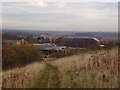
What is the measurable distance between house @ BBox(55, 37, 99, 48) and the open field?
828mm

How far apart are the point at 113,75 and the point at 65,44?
263cm

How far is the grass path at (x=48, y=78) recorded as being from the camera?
5.36 m

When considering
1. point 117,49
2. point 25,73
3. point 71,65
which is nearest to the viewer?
point 25,73

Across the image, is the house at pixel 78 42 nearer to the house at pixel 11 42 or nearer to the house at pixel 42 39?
the house at pixel 42 39

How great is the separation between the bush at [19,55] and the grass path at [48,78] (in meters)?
1.37

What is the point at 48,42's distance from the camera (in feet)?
26.8

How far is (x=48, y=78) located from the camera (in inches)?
230

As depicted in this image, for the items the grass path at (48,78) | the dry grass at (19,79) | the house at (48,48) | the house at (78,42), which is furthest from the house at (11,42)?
the dry grass at (19,79)

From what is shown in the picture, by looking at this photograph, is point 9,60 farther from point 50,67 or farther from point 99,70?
point 99,70

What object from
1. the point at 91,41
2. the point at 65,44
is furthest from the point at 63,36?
the point at 91,41

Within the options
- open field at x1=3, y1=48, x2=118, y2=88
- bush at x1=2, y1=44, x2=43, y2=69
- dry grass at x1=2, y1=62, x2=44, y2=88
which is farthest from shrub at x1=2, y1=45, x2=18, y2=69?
dry grass at x1=2, y1=62, x2=44, y2=88

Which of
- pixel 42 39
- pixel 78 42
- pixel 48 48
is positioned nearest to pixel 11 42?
pixel 42 39

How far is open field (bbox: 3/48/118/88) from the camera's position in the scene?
532 centimetres

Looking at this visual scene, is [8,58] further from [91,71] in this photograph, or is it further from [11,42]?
[91,71]
